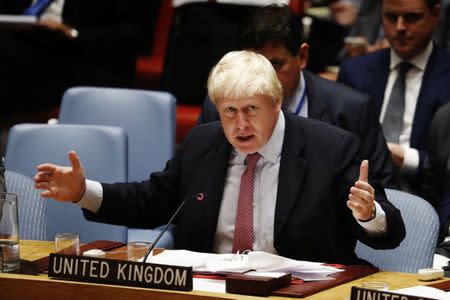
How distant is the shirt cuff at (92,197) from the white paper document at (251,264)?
1.46 feet

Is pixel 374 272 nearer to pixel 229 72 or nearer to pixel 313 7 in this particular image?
pixel 229 72

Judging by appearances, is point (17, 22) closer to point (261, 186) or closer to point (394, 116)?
point (394, 116)

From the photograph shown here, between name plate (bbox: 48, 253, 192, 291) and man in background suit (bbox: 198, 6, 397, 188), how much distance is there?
5.42 feet

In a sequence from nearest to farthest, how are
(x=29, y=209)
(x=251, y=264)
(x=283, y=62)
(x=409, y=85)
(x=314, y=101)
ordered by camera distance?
(x=251, y=264) → (x=29, y=209) → (x=283, y=62) → (x=314, y=101) → (x=409, y=85)

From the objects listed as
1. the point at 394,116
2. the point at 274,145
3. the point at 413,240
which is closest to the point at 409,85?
the point at 394,116

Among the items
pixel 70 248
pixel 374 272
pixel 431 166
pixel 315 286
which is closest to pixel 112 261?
pixel 70 248

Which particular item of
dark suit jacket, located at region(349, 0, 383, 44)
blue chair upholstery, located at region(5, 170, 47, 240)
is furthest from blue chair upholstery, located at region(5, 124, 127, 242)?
dark suit jacket, located at region(349, 0, 383, 44)

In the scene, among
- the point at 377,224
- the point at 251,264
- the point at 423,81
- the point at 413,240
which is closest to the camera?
the point at 251,264

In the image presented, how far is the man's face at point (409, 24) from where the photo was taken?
5.14 meters

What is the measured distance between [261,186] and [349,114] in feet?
3.71

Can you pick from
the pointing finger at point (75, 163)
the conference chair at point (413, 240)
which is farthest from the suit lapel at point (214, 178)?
the conference chair at point (413, 240)

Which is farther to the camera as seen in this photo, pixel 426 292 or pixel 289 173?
pixel 289 173

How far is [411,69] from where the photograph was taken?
525cm

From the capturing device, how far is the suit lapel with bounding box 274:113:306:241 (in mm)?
3379
